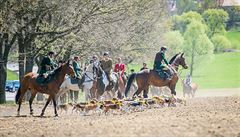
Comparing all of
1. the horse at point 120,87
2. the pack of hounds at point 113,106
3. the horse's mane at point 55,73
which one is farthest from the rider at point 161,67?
the horse's mane at point 55,73

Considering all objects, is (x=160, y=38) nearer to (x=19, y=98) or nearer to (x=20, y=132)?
(x=19, y=98)

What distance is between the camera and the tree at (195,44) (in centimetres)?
8881

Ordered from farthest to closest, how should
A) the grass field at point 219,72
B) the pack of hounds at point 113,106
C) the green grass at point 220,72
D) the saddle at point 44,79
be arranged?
the green grass at point 220,72
the grass field at point 219,72
the saddle at point 44,79
the pack of hounds at point 113,106

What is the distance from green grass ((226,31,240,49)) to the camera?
114 meters

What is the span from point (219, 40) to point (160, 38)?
43.5m

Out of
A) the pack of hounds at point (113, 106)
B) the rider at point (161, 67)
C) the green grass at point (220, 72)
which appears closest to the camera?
the pack of hounds at point (113, 106)

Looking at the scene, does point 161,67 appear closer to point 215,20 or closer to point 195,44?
point 195,44

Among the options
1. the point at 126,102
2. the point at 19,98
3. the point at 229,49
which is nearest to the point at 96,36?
the point at 19,98

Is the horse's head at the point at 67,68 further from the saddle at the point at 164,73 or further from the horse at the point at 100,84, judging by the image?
the saddle at the point at 164,73

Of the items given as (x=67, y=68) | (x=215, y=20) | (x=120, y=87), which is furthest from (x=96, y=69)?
(x=215, y=20)

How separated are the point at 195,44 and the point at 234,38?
3112 cm

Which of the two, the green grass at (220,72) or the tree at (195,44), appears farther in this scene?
the tree at (195,44)

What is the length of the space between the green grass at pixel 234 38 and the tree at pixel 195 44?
74.4 ft

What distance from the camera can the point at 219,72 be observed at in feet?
319
